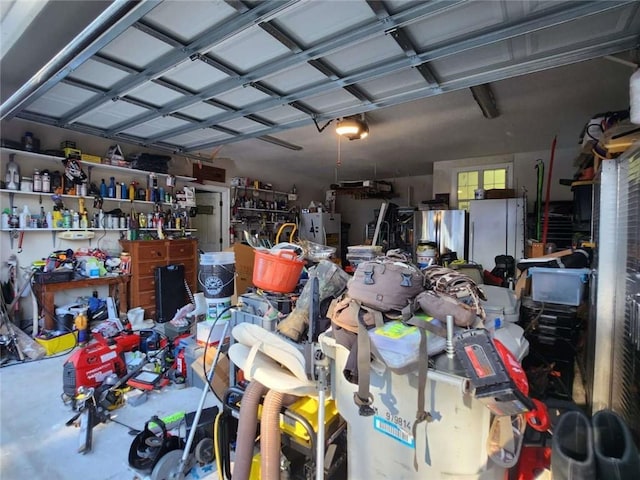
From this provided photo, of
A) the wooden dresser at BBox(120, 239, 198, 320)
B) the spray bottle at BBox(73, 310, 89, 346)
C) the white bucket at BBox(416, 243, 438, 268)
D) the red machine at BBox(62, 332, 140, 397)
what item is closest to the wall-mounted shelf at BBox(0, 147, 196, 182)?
the wooden dresser at BBox(120, 239, 198, 320)

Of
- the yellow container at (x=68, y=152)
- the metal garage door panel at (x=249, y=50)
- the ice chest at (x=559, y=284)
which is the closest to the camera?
the metal garage door panel at (x=249, y=50)

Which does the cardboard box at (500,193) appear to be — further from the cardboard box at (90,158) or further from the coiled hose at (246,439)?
the cardboard box at (90,158)

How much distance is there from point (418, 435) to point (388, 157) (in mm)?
5657

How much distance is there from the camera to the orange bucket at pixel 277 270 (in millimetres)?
2174

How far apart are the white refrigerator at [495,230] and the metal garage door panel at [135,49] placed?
16.2 ft

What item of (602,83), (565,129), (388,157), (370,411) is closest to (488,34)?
(602,83)

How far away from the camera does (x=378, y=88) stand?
108 inches

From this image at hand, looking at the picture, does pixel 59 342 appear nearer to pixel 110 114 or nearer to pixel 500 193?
pixel 110 114

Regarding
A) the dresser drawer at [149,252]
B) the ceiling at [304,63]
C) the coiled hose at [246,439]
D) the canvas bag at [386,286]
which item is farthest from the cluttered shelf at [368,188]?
the coiled hose at [246,439]

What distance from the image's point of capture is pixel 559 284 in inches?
90.9

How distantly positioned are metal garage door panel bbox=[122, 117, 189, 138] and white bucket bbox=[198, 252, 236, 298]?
69.4 inches

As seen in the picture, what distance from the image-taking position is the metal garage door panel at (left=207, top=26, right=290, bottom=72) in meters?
2.00

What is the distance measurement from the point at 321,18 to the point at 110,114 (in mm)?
2733

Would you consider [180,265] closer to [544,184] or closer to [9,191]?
[9,191]
